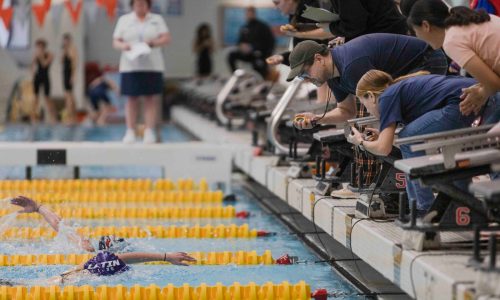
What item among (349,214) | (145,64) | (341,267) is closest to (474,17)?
(349,214)

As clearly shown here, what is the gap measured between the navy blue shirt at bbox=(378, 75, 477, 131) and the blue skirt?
5280mm

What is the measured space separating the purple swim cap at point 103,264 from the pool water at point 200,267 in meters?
0.03

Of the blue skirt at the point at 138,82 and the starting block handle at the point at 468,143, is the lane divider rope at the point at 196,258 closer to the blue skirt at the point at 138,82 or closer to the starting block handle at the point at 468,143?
the starting block handle at the point at 468,143

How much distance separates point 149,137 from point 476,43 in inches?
235

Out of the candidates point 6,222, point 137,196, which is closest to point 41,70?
point 137,196

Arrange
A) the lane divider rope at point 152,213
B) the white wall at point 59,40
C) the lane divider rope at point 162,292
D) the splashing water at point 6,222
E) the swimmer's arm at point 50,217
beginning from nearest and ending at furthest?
the lane divider rope at point 162,292, the swimmer's arm at point 50,217, the splashing water at point 6,222, the lane divider rope at point 152,213, the white wall at point 59,40

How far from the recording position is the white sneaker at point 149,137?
10.2m

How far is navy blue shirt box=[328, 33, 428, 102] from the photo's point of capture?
19.0ft

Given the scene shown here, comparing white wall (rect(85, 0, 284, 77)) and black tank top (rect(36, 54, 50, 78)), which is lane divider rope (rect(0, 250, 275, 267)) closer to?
black tank top (rect(36, 54, 50, 78))

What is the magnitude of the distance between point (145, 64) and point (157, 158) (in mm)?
907

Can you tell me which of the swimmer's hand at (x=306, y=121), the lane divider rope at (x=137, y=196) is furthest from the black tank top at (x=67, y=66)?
the swimmer's hand at (x=306, y=121)

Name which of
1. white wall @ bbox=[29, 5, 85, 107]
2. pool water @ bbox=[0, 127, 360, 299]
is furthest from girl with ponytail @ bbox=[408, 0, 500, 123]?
white wall @ bbox=[29, 5, 85, 107]

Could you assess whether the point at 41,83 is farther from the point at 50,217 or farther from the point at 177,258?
the point at 177,258

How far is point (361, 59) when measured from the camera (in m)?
5.80
